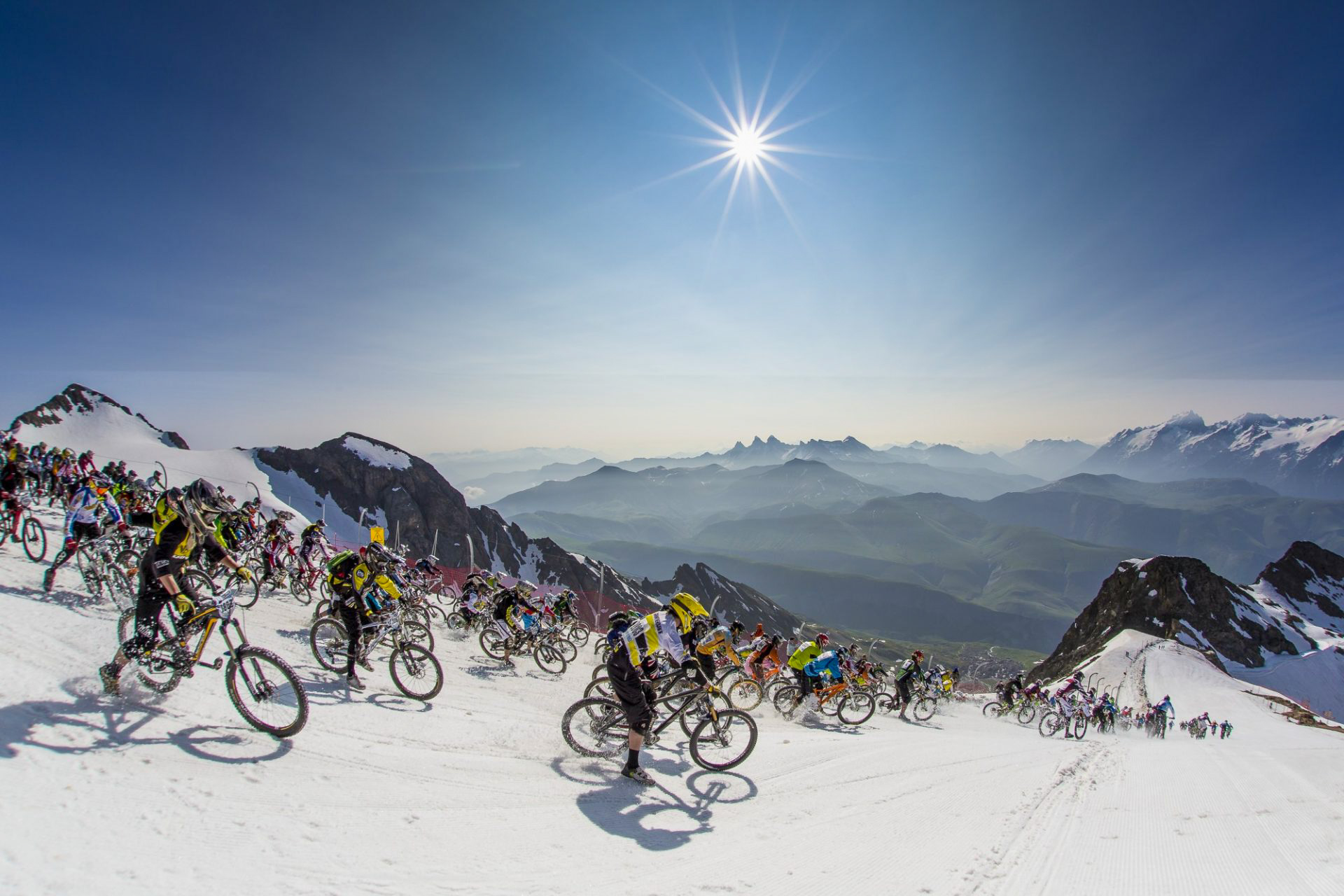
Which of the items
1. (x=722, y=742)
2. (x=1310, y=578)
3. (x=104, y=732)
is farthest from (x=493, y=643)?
(x=1310, y=578)

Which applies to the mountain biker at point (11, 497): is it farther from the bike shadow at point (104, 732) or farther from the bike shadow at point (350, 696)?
the bike shadow at point (350, 696)

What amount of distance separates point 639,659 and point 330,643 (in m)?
4.84

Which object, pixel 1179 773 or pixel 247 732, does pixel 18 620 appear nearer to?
pixel 247 732

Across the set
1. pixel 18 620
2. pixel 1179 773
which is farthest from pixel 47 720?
pixel 1179 773

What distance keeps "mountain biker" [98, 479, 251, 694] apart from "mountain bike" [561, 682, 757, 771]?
4436 mm

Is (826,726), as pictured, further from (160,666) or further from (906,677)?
(160,666)

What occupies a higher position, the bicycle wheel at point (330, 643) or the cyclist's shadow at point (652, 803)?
the bicycle wheel at point (330, 643)

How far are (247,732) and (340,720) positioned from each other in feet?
3.51

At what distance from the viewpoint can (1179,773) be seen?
37.9 ft

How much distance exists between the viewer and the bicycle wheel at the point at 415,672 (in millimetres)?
7867

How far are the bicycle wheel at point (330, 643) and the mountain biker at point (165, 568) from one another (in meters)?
1.95

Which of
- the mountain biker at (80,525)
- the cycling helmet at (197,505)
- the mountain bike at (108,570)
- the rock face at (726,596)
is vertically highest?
the cycling helmet at (197,505)

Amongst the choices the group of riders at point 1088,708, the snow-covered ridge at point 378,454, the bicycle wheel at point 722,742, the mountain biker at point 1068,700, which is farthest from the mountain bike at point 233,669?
the snow-covered ridge at point 378,454

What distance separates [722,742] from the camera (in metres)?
7.43
